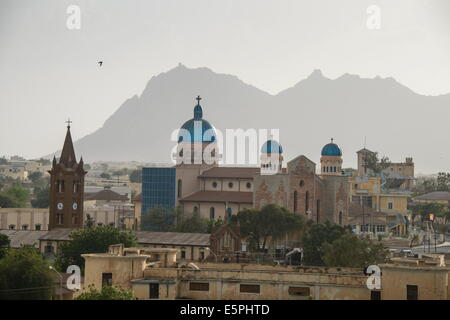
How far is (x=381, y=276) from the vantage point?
44.0 metres

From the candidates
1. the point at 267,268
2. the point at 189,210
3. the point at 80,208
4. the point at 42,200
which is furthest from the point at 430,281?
the point at 42,200

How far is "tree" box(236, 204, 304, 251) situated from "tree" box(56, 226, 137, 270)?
21.4 m

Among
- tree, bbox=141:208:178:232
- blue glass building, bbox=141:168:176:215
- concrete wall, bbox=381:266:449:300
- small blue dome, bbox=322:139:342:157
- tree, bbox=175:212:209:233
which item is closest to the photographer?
concrete wall, bbox=381:266:449:300

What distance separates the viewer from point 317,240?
86062 mm

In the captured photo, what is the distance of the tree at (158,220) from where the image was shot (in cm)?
11975

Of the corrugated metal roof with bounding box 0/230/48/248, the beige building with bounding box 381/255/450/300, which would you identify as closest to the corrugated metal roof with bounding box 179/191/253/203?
the corrugated metal roof with bounding box 0/230/48/248

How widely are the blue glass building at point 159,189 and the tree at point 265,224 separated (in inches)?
1143

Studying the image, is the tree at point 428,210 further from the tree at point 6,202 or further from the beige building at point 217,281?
the beige building at point 217,281

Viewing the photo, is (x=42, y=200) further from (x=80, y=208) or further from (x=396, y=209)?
A: (x=80, y=208)

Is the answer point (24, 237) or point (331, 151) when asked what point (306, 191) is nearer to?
point (331, 151)

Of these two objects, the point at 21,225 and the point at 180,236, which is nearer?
the point at 180,236

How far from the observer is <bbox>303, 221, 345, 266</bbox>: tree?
82.2 metres

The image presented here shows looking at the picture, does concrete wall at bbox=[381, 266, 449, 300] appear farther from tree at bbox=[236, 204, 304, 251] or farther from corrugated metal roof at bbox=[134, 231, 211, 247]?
tree at bbox=[236, 204, 304, 251]
